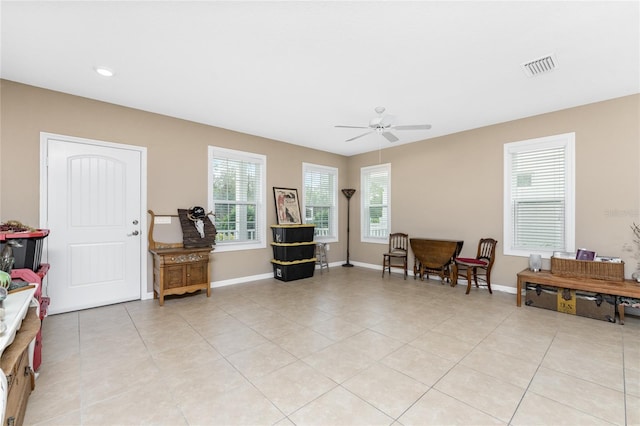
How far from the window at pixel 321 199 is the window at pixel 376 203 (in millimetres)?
631

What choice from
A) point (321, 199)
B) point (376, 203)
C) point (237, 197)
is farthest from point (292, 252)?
point (376, 203)

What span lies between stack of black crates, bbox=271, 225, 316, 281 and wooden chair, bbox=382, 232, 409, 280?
1.44 meters

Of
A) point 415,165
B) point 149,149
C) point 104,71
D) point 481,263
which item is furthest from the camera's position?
point 415,165

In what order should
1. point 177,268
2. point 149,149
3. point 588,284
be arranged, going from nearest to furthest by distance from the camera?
1. point 588,284
2. point 177,268
3. point 149,149

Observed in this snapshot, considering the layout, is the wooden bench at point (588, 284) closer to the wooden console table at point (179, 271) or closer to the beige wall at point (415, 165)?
the beige wall at point (415, 165)

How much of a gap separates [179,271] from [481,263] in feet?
14.2

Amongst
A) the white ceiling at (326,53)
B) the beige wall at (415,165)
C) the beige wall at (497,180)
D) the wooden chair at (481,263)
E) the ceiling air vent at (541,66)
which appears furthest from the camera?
the wooden chair at (481,263)

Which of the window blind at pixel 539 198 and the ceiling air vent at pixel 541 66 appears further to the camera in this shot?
the window blind at pixel 539 198

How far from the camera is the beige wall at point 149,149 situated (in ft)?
9.88

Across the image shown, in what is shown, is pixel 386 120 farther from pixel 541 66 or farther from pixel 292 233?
pixel 292 233

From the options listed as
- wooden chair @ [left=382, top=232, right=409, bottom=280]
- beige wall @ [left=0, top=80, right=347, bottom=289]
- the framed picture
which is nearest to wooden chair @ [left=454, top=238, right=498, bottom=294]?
wooden chair @ [left=382, top=232, right=409, bottom=280]

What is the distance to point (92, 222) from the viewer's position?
Answer: 3.46m

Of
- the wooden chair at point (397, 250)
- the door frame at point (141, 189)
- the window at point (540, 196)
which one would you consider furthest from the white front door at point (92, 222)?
the window at point (540, 196)

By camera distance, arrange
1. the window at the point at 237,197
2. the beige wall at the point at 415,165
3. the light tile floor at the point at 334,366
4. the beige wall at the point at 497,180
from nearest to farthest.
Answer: the light tile floor at the point at 334,366, the beige wall at the point at 415,165, the beige wall at the point at 497,180, the window at the point at 237,197
